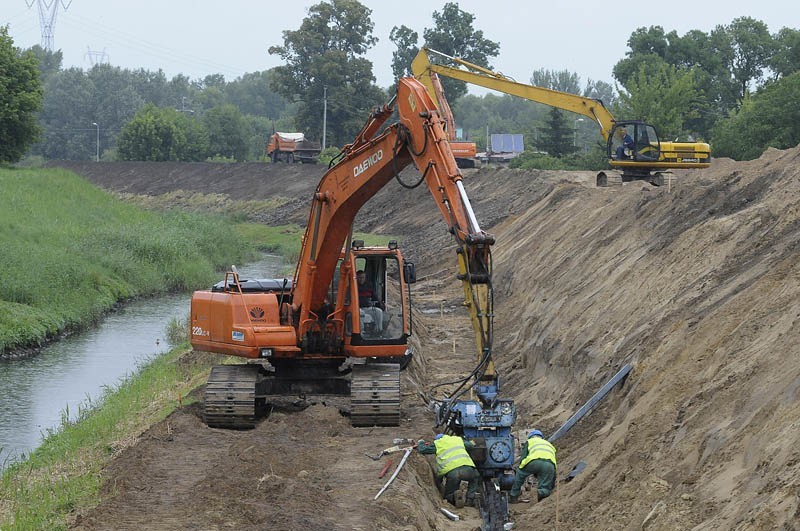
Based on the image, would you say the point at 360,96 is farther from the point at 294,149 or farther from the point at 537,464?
the point at 537,464

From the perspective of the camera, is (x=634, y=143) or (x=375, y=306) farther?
(x=634, y=143)

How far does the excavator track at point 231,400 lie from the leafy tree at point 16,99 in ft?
170

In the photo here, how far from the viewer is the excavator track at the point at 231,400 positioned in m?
15.5

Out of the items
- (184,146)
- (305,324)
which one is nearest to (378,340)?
(305,324)

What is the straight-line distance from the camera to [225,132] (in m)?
110

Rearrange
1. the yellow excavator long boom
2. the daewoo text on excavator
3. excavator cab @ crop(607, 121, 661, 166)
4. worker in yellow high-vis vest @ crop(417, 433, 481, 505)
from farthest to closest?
the yellow excavator long boom
excavator cab @ crop(607, 121, 661, 166)
the daewoo text on excavator
worker in yellow high-vis vest @ crop(417, 433, 481, 505)

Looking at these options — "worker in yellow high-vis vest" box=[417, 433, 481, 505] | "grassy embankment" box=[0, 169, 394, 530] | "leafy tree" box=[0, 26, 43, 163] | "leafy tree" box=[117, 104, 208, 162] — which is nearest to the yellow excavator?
"grassy embankment" box=[0, 169, 394, 530]

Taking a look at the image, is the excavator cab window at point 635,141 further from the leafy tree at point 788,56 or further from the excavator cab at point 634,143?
the leafy tree at point 788,56

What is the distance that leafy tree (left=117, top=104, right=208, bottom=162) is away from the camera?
101m

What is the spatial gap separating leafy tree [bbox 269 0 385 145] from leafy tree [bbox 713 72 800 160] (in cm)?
4564

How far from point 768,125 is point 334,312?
35.4 meters

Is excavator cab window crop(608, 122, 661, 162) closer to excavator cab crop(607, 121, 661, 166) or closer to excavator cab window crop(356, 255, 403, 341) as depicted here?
excavator cab crop(607, 121, 661, 166)

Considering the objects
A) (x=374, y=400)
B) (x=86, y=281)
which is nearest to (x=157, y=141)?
(x=86, y=281)

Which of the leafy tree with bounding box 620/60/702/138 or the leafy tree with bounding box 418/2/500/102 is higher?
the leafy tree with bounding box 418/2/500/102
